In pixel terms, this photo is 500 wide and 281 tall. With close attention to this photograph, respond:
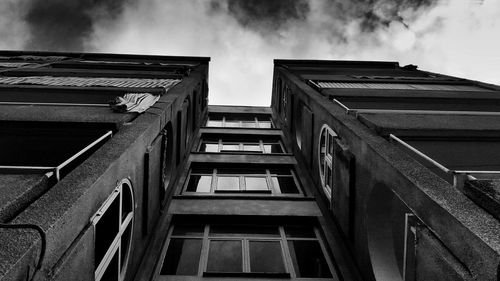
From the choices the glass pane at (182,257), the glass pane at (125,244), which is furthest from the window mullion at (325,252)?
the glass pane at (125,244)

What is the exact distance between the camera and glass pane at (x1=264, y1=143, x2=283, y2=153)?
1967 cm

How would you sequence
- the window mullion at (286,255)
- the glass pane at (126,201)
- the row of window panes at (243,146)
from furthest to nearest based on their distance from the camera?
the row of window panes at (243,146), the window mullion at (286,255), the glass pane at (126,201)

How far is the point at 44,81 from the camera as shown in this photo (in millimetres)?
12609

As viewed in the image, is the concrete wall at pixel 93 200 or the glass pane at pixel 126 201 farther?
the glass pane at pixel 126 201

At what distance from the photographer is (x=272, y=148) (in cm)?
1995

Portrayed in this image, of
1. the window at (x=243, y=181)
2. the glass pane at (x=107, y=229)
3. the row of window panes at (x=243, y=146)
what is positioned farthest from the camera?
the row of window panes at (x=243, y=146)

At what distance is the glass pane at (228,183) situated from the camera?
553 inches

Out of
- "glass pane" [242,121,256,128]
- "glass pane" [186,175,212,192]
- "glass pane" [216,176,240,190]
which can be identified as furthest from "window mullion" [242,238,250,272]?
"glass pane" [242,121,256,128]

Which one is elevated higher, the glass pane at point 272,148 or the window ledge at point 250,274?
→ the glass pane at point 272,148

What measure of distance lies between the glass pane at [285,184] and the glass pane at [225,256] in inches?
179

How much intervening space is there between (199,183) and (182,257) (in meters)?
5.19

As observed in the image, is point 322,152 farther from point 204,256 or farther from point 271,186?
point 204,256

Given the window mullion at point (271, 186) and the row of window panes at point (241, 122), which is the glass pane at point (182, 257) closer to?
the window mullion at point (271, 186)

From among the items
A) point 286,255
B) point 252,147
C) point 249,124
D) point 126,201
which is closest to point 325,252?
point 286,255
